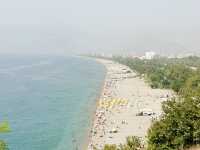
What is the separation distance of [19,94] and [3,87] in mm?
23197

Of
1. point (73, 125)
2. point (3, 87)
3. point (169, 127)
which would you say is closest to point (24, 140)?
point (73, 125)

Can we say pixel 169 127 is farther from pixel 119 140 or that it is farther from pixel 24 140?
pixel 24 140

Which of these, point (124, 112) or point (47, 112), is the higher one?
point (124, 112)

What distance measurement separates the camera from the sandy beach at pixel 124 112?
66.9m

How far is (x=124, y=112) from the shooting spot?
8606 cm

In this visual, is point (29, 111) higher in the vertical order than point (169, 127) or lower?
lower

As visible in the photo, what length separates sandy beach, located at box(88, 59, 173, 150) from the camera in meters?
66.9

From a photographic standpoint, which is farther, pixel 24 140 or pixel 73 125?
pixel 73 125

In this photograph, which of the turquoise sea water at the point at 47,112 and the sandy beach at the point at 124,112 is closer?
the sandy beach at the point at 124,112

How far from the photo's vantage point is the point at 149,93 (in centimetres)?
11225

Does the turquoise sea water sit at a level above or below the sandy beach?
below

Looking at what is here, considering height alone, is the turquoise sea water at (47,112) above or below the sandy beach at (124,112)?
below

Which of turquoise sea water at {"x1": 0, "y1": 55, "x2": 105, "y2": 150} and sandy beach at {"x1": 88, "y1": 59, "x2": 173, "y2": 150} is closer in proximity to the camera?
sandy beach at {"x1": 88, "y1": 59, "x2": 173, "y2": 150}

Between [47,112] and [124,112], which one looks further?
[47,112]
